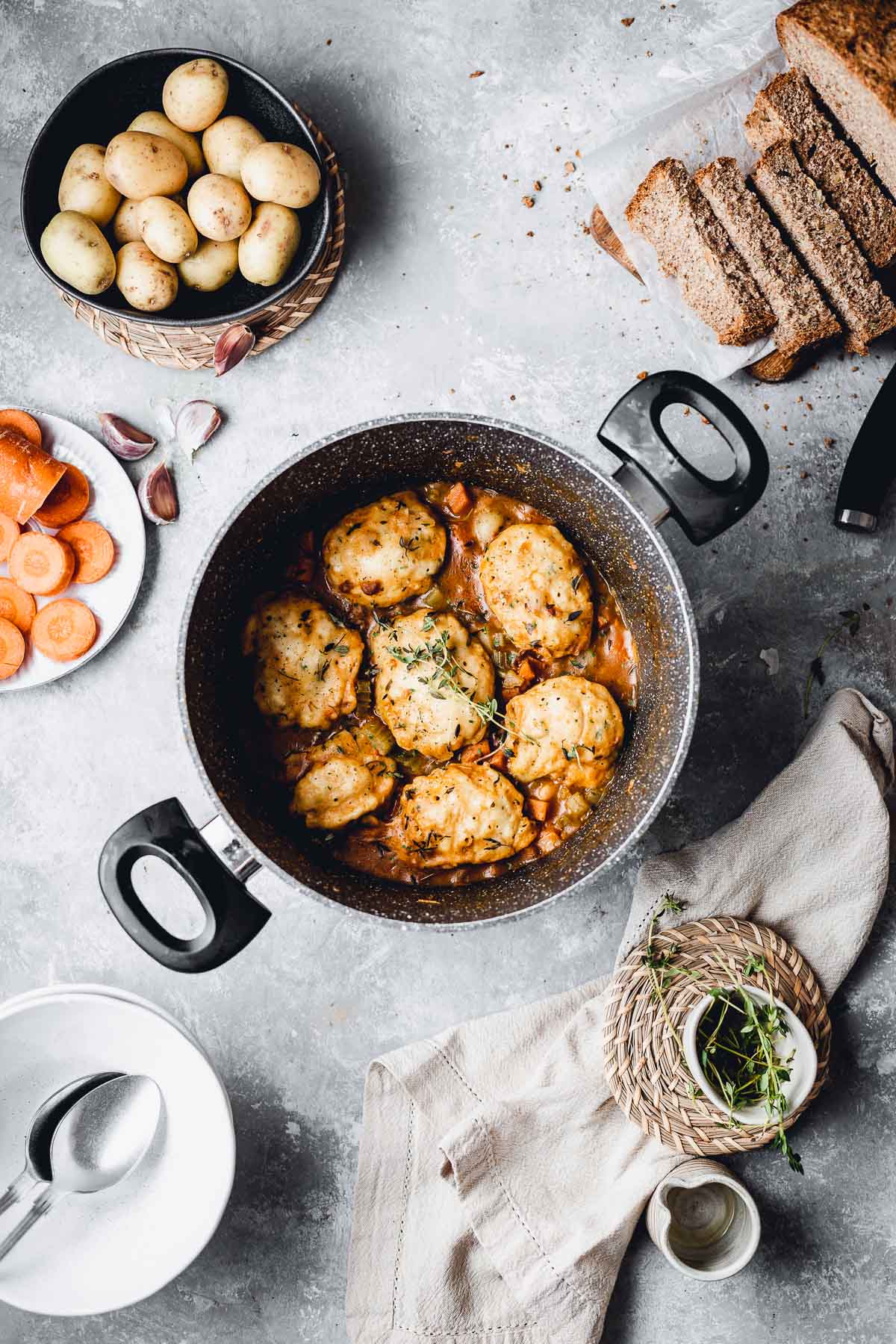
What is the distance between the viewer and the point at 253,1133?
2049 millimetres

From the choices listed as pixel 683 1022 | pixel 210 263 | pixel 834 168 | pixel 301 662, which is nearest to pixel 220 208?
pixel 210 263

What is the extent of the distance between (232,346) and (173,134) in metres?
0.44

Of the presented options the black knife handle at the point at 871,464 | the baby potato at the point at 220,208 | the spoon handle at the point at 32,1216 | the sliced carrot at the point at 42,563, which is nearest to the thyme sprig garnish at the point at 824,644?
the black knife handle at the point at 871,464

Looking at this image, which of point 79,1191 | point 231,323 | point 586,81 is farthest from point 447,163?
point 79,1191

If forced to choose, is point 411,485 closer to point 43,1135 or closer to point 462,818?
point 462,818

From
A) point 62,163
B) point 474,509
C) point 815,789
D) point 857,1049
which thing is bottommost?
point 857,1049

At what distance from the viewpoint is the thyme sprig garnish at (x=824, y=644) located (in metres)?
2.05

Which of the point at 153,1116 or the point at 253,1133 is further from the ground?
the point at 153,1116

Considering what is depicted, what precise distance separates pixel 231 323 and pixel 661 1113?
171cm

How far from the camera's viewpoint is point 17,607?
201 cm

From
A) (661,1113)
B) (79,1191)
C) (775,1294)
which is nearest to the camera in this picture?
(661,1113)

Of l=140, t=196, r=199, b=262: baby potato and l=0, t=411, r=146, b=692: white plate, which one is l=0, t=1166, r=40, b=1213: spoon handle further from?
l=140, t=196, r=199, b=262: baby potato

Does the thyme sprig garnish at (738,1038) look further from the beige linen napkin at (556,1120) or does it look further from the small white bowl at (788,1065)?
the beige linen napkin at (556,1120)

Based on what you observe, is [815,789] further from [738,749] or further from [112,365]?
[112,365]
